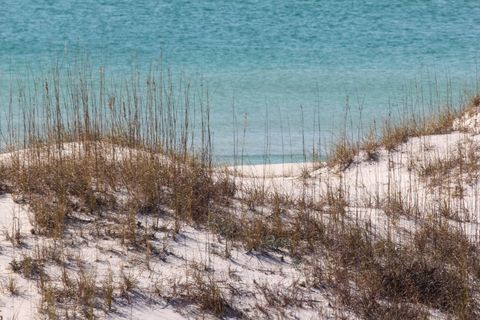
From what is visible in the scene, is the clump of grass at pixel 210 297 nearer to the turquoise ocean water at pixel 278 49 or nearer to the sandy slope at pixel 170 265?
the sandy slope at pixel 170 265

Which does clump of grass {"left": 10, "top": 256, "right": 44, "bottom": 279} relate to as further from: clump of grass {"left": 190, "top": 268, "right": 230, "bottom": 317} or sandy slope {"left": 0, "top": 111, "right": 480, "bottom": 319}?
clump of grass {"left": 190, "top": 268, "right": 230, "bottom": 317}

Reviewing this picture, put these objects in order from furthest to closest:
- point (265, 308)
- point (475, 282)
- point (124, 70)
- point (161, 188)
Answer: point (124, 70) → point (161, 188) → point (475, 282) → point (265, 308)

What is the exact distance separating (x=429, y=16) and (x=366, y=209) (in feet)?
55.9

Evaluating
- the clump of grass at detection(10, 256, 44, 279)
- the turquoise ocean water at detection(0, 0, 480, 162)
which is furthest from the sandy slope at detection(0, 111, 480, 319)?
the turquoise ocean water at detection(0, 0, 480, 162)

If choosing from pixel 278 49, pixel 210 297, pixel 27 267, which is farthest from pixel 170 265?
pixel 278 49

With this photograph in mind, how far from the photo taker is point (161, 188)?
6.69 m

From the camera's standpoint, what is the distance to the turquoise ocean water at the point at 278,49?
1439cm

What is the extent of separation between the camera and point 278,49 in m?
19.3

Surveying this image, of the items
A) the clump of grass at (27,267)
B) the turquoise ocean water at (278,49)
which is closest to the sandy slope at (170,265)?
the clump of grass at (27,267)

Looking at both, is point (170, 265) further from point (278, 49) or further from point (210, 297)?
point (278, 49)

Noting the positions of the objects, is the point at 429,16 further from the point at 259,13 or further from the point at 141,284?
the point at 141,284

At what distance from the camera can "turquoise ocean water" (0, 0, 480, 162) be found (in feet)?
47.2

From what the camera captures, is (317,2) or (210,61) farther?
(317,2)

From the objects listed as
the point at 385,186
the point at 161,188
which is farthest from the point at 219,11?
the point at 161,188
